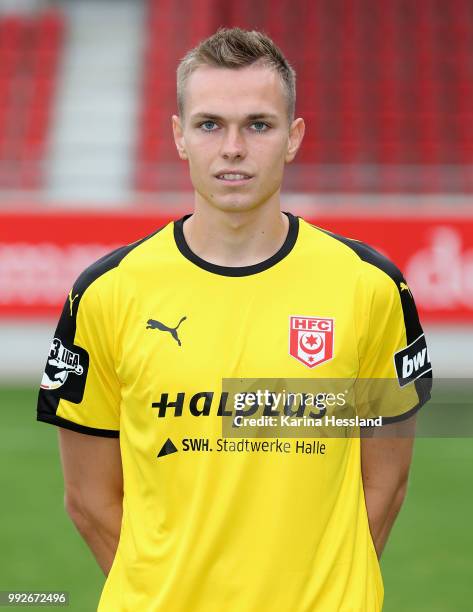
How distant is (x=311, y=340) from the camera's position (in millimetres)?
2465

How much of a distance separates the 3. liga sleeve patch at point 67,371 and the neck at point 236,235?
0.36m

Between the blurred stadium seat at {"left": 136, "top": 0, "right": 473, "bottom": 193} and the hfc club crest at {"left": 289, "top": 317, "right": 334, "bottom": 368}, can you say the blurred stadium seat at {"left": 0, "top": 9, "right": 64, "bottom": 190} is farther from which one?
the hfc club crest at {"left": 289, "top": 317, "right": 334, "bottom": 368}

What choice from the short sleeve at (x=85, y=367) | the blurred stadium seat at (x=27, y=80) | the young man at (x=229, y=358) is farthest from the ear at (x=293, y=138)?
the blurred stadium seat at (x=27, y=80)

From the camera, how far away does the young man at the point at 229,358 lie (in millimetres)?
2408

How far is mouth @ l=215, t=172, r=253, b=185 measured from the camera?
2.47 m

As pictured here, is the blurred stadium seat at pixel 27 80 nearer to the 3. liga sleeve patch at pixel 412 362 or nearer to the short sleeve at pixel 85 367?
the short sleeve at pixel 85 367

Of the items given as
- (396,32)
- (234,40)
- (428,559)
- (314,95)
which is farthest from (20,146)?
(234,40)

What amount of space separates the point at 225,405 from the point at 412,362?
0.50 metres

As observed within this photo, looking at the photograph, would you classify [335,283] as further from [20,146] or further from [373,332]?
[20,146]

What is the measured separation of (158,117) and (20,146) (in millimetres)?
1735

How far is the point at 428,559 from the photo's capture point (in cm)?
629

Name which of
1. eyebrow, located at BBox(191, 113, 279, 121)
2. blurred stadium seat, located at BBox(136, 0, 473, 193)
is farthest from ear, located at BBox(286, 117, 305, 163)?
blurred stadium seat, located at BBox(136, 0, 473, 193)

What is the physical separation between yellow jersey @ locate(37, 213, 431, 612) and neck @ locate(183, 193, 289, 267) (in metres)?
0.03

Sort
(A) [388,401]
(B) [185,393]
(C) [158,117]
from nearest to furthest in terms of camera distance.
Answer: (B) [185,393]
(A) [388,401]
(C) [158,117]
